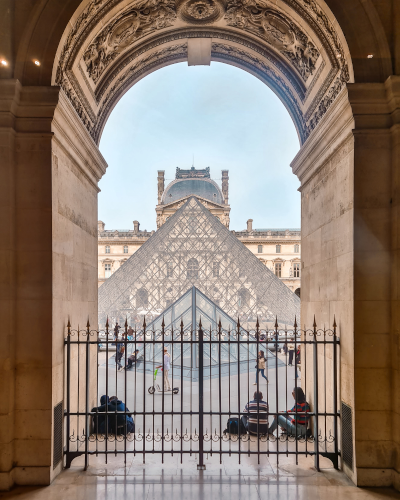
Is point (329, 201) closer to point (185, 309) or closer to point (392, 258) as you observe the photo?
point (392, 258)

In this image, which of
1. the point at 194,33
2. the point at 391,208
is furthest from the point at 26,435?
the point at 194,33

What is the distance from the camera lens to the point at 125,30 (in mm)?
5070

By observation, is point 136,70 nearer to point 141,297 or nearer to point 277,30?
point 277,30

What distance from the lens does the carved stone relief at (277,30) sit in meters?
4.86

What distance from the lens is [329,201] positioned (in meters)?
4.69

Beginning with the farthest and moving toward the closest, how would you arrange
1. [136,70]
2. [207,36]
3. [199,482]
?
1. [136,70]
2. [207,36]
3. [199,482]

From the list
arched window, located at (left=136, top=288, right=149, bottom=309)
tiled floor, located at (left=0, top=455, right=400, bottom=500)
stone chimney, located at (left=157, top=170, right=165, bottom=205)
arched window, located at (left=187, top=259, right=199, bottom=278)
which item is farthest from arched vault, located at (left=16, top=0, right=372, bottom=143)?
stone chimney, located at (left=157, top=170, right=165, bottom=205)

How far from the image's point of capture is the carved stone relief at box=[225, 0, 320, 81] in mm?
4859

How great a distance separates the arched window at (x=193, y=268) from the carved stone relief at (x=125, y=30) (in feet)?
49.1

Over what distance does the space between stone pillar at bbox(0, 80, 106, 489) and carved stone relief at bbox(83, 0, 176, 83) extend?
1.32 metres

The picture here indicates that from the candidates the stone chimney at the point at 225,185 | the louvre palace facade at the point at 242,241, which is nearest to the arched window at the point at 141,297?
the louvre palace facade at the point at 242,241

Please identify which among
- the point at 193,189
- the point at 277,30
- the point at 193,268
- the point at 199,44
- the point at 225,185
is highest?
the point at 225,185

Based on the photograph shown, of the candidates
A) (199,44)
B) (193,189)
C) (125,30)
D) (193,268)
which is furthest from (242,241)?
(125,30)

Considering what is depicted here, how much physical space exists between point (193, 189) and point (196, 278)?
31.2 m
